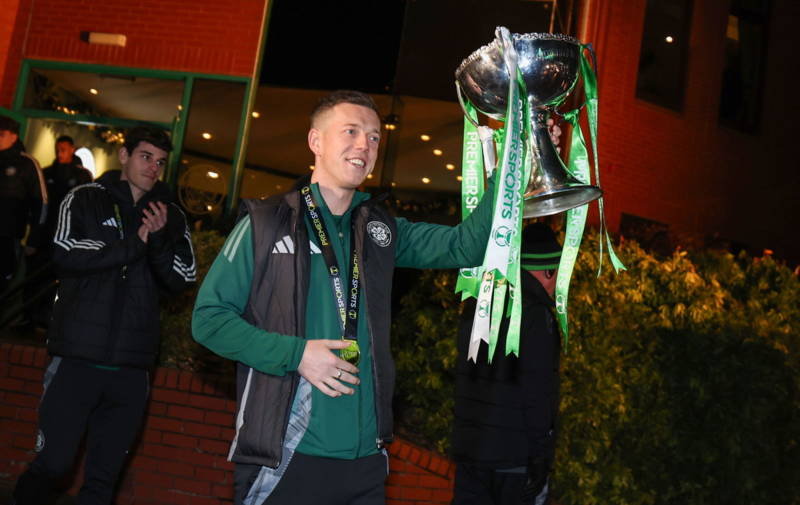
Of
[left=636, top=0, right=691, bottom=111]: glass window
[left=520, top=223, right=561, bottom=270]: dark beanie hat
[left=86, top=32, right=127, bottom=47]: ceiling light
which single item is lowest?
[left=520, top=223, right=561, bottom=270]: dark beanie hat

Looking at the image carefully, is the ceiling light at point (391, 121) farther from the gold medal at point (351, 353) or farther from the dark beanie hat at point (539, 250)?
the gold medal at point (351, 353)

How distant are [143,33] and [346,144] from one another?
8.84 metres

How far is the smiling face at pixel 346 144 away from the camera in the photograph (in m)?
3.03

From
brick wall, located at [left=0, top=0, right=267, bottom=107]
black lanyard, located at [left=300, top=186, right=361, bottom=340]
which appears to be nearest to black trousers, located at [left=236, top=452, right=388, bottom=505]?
black lanyard, located at [left=300, top=186, right=361, bottom=340]

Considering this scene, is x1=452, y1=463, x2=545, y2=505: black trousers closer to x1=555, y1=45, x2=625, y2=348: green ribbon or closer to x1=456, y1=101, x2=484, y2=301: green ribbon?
x1=555, y1=45, x2=625, y2=348: green ribbon

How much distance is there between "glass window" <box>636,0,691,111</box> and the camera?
41.7 feet

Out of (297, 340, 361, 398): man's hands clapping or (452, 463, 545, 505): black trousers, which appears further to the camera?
(452, 463, 545, 505): black trousers

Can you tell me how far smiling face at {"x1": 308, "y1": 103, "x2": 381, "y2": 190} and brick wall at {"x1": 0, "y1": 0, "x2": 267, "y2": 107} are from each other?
8027 millimetres

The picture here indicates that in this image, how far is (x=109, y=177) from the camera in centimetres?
479

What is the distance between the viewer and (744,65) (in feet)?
46.1

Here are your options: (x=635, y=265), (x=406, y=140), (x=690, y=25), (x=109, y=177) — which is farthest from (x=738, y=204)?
(x=109, y=177)

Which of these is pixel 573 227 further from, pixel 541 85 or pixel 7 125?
pixel 7 125

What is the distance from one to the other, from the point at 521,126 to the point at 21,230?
5.27 meters

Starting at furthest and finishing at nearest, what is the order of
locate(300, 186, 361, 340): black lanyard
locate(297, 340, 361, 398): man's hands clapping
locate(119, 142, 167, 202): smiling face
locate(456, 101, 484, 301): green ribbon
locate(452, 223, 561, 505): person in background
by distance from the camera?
1. locate(119, 142, 167, 202): smiling face
2. locate(452, 223, 561, 505): person in background
3. locate(456, 101, 484, 301): green ribbon
4. locate(300, 186, 361, 340): black lanyard
5. locate(297, 340, 361, 398): man's hands clapping
